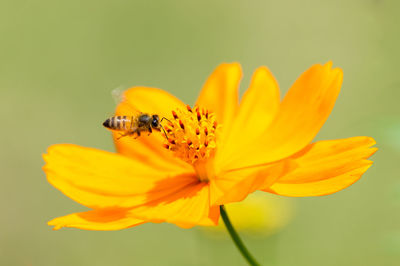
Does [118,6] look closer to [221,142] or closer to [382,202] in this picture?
[382,202]

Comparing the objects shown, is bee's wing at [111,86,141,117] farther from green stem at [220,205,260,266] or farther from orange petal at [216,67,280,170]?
green stem at [220,205,260,266]

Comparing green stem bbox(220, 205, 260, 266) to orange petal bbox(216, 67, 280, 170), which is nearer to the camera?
green stem bbox(220, 205, 260, 266)

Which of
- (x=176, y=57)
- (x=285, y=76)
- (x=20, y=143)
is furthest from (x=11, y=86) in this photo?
(x=285, y=76)

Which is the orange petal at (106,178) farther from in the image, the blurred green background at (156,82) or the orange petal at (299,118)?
the blurred green background at (156,82)

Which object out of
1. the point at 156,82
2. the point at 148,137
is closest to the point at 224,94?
the point at 148,137

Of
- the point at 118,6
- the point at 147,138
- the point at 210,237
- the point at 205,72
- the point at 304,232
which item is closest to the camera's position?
the point at 147,138

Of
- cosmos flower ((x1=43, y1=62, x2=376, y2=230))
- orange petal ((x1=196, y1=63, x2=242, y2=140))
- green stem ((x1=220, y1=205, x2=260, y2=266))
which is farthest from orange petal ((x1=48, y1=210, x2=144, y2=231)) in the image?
orange petal ((x1=196, y1=63, x2=242, y2=140))
